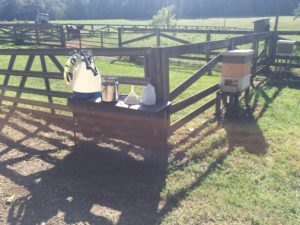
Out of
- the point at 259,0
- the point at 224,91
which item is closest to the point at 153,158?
the point at 224,91

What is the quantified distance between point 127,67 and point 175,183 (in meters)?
8.79

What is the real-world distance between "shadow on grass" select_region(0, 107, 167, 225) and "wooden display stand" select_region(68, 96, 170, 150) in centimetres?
26

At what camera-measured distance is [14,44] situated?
1997 cm

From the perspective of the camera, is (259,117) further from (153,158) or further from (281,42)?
(281,42)

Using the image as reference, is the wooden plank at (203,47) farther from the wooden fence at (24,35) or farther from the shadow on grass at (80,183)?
the wooden fence at (24,35)

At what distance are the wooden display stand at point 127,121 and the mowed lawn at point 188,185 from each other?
1.13 ft

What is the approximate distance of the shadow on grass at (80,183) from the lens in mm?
3229

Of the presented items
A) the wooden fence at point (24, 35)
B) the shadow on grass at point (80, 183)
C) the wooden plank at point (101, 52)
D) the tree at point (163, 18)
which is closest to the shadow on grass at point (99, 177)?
the shadow on grass at point (80, 183)

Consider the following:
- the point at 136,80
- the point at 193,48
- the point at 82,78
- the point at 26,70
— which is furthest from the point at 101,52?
the point at 26,70

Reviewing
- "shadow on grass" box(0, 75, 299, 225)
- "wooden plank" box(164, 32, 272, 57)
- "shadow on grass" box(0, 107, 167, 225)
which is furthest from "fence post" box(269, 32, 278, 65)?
"shadow on grass" box(0, 107, 167, 225)

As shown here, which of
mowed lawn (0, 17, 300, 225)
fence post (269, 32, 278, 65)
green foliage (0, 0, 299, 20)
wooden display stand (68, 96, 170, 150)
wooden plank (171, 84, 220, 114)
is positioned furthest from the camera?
green foliage (0, 0, 299, 20)

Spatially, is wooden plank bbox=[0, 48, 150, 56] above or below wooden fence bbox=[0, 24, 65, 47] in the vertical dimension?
above

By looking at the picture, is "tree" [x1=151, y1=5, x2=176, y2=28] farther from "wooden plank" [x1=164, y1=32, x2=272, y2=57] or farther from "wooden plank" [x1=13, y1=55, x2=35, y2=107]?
"wooden plank" [x1=13, y1=55, x2=35, y2=107]

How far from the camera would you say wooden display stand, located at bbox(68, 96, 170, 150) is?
4125 millimetres
